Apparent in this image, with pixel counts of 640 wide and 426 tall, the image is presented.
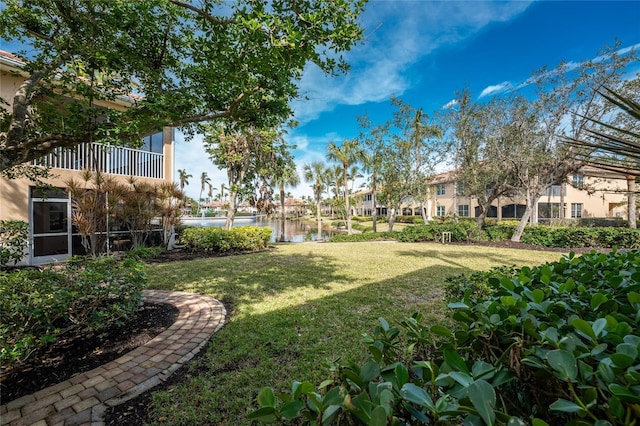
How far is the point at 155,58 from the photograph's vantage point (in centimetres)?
425

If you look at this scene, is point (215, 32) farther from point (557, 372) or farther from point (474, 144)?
point (474, 144)

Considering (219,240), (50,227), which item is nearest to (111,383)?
(219,240)

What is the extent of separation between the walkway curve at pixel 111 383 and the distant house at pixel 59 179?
17.5 feet

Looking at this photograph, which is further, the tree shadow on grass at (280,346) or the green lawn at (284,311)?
the green lawn at (284,311)

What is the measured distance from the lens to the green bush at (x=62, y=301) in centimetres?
239

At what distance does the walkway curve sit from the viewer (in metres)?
2.15

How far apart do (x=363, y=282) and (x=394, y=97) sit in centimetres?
1315

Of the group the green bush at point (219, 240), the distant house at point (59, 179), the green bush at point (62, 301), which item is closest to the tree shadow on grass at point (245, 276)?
the green bush at point (219, 240)

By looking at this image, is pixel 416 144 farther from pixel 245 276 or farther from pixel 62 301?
pixel 62 301

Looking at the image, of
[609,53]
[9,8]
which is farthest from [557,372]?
[609,53]

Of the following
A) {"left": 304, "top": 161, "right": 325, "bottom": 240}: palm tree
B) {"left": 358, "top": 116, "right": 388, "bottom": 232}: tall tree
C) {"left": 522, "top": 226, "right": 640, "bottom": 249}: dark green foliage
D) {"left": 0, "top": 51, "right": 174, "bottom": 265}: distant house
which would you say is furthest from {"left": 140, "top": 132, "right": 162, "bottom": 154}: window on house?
{"left": 522, "top": 226, "right": 640, "bottom": 249}: dark green foliage

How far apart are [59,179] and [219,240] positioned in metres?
5.42

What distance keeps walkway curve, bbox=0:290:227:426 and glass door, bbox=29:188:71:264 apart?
8.16 m

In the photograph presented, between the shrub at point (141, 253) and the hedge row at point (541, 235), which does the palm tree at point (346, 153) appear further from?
the shrub at point (141, 253)
